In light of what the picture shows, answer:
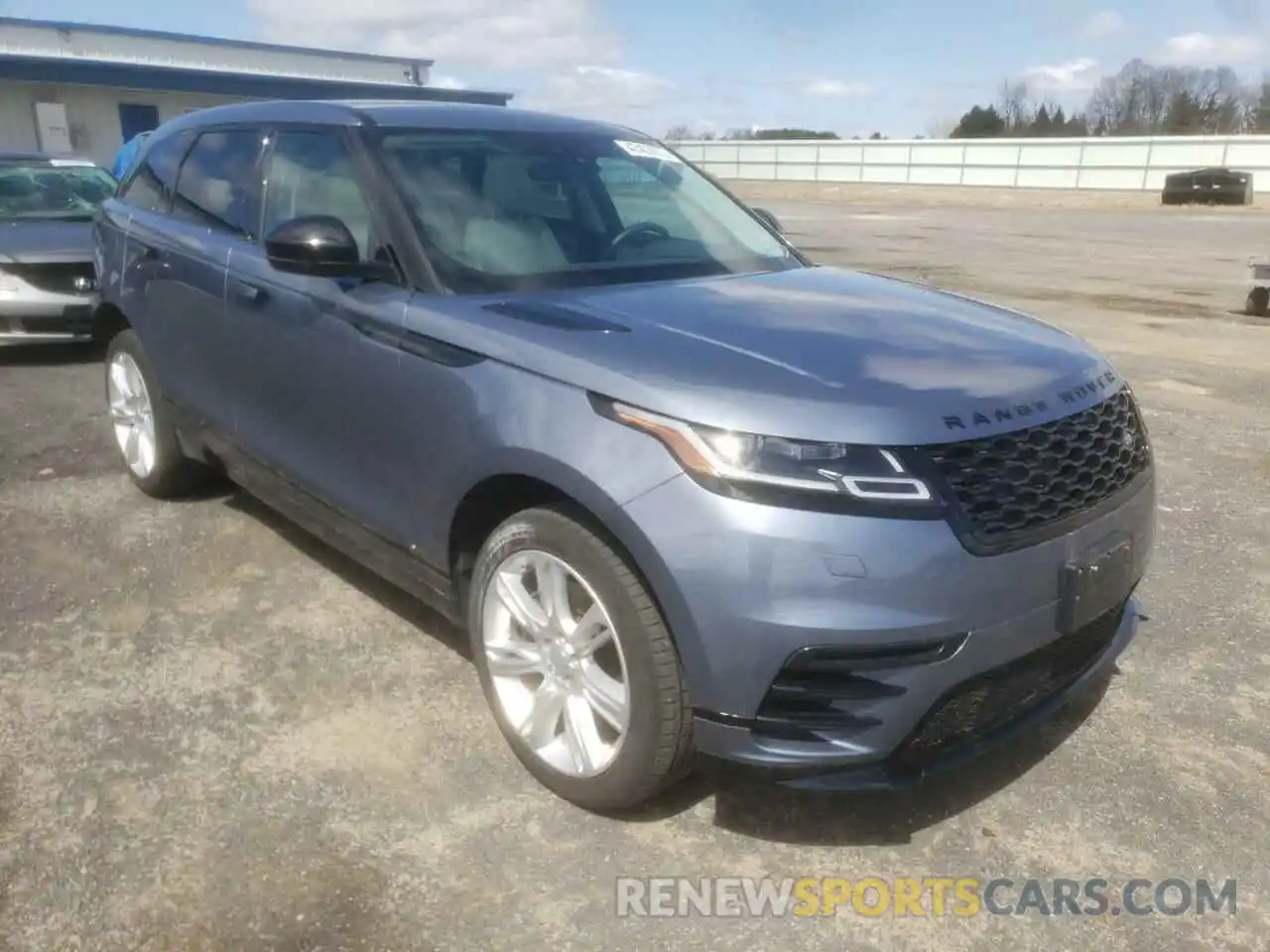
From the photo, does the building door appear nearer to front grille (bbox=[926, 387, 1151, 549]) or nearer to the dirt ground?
the dirt ground

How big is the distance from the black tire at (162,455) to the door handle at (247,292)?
3.28 ft

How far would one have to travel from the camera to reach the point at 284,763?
2.92 metres

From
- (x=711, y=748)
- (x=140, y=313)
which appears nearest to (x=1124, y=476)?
(x=711, y=748)

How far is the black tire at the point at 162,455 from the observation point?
15.2 ft

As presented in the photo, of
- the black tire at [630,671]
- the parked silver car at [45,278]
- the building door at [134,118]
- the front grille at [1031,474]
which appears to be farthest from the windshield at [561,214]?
the building door at [134,118]

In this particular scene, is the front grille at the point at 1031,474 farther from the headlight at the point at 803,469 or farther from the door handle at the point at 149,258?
the door handle at the point at 149,258

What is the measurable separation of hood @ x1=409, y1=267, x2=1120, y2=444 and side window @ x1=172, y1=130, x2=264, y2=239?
1.61m

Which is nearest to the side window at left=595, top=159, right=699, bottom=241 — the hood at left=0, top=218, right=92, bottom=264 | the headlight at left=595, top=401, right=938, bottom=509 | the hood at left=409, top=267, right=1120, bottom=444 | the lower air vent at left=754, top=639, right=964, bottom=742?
the hood at left=409, top=267, right=1120, bottom=444

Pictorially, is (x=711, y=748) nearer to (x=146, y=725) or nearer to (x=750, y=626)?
(x=750, y=626)

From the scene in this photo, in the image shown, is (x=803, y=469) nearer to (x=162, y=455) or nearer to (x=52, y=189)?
(x=162, y=455)

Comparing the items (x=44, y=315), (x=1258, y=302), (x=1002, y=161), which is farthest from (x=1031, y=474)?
(x=1002, y=161)

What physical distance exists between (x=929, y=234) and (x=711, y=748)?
2149cm

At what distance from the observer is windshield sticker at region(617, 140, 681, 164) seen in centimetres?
404

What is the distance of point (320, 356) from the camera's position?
11.0 ft
